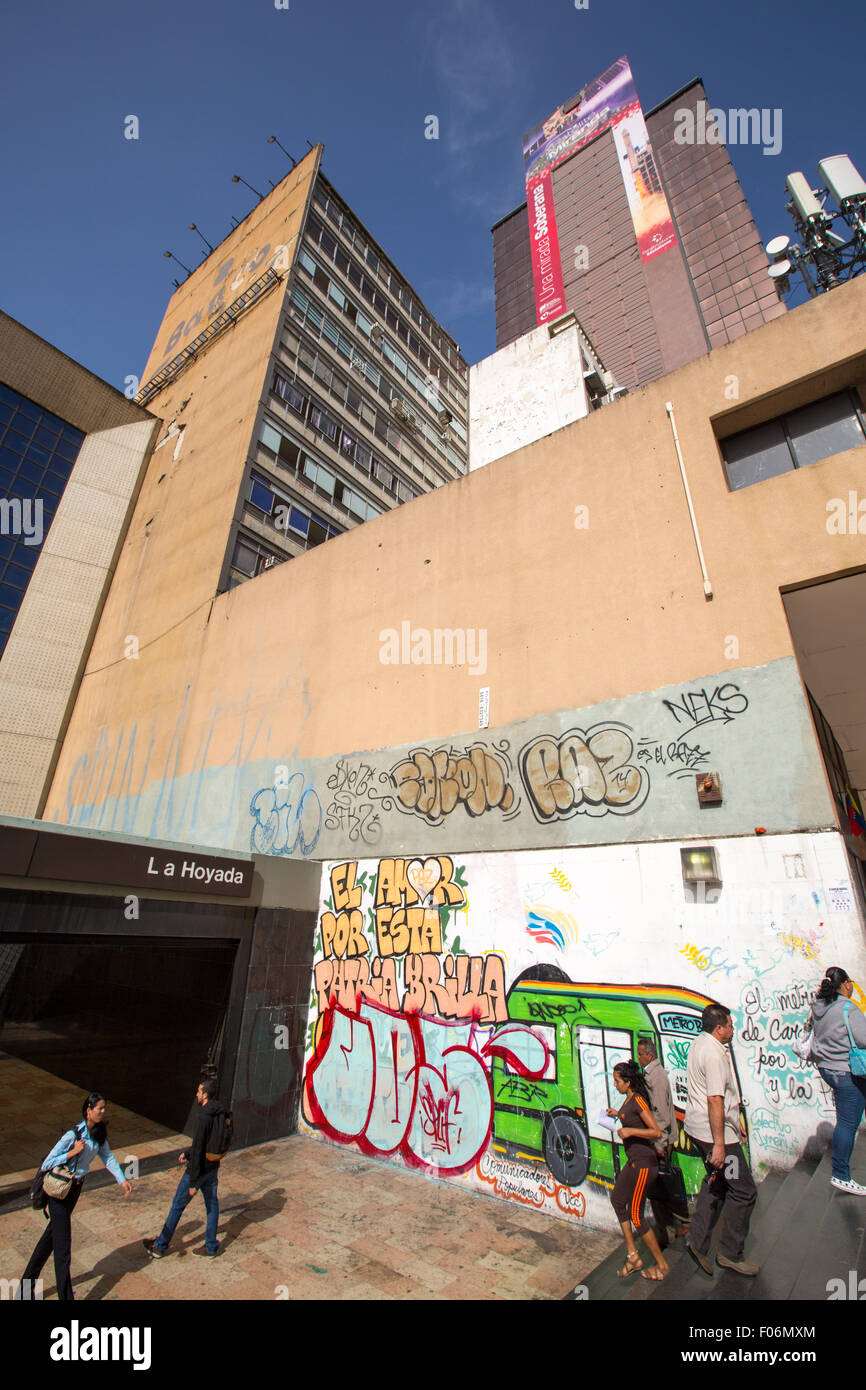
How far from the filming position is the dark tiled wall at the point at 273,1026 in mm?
8984

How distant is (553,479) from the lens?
10328 mm

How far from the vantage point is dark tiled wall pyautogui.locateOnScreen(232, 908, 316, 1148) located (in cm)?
898

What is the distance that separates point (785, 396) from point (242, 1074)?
13.0m

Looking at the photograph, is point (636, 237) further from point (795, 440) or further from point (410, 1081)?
point (410, 1081)

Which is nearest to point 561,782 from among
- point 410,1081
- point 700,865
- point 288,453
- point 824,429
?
point 700,865

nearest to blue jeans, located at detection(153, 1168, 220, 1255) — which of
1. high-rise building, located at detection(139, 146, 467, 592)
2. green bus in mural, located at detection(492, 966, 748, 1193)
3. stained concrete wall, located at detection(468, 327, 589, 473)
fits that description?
green bus in mural, located at detection(492, 966, 748, 1193)

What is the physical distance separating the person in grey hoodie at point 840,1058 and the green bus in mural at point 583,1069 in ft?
3.63

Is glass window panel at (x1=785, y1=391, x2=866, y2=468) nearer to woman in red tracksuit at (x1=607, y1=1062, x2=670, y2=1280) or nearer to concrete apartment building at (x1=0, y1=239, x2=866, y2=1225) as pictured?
concrete apartment building at (x1=0, y1=239, x2=866, y2=1225)

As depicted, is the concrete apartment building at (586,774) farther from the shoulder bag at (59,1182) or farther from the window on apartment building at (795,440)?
the shoulder bag at (59,1182)

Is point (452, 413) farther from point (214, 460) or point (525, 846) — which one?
point (525, 846)

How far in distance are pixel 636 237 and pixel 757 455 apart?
95.9 ft

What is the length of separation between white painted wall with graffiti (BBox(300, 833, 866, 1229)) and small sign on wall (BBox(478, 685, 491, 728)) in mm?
2215

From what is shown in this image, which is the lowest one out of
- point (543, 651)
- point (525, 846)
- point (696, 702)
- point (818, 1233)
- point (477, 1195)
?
point (477, 1195)
